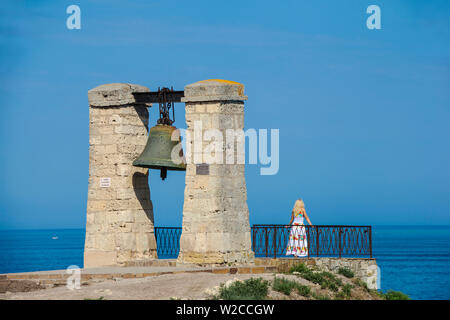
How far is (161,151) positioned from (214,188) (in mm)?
1463

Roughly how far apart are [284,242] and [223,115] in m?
3.98

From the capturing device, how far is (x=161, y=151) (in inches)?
787

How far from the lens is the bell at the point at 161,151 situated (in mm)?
19875

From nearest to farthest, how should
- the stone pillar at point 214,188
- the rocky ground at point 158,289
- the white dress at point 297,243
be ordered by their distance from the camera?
the rocky ground at point 158,289 → the stone pillar at point 214,188 → the white dress at point 297,243

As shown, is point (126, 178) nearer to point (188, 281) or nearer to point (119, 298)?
point (188, 281)

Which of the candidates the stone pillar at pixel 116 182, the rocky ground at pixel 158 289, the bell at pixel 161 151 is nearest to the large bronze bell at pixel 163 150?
the bell at pixel 161 151

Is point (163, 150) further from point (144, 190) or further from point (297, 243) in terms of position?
point (297, 243)

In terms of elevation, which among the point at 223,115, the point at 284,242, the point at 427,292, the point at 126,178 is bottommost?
the point at 427,292

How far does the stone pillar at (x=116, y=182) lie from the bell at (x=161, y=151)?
3.69 feet

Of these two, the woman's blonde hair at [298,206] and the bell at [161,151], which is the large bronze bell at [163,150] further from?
the woman's blonde hair at [298,206]

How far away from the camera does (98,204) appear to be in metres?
21.4

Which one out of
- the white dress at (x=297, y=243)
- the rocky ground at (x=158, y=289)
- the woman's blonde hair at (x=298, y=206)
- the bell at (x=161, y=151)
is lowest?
the rocky ground at (x=158, y=289)

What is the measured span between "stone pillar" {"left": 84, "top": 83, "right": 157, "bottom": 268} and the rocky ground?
348cm
